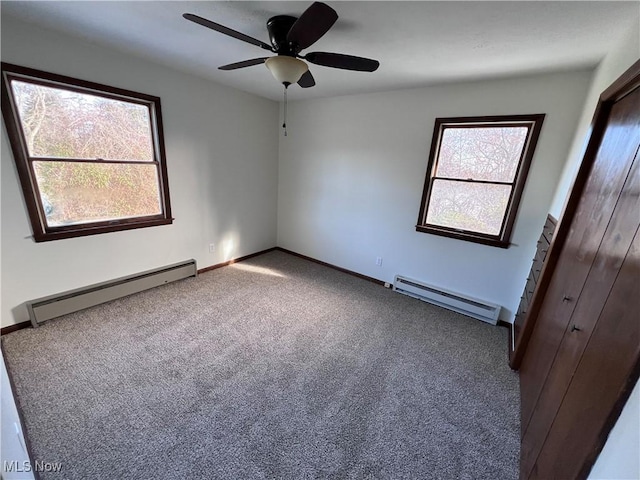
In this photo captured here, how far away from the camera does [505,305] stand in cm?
273

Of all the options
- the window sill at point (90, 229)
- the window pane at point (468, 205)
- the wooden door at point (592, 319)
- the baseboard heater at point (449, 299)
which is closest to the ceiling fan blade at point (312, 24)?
the wooden door at point (592, 319)

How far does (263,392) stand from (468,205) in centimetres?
263

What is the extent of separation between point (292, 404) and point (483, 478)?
1.10 metres

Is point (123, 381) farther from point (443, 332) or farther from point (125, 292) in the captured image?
point (443, 332)

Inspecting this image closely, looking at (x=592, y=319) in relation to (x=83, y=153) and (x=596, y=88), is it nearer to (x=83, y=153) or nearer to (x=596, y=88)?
(x=596, y=88)

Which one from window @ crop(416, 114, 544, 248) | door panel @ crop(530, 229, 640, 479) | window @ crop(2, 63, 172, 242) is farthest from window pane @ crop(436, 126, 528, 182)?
window @ crop(2, 63, 172, 242)

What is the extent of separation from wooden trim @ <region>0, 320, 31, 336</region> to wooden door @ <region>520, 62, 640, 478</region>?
12.1ft

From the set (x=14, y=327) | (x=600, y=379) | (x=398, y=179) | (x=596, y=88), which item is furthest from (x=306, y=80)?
(x=14, y=327)

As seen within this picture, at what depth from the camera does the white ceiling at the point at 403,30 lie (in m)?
1.41

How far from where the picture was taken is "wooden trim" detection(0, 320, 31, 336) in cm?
216

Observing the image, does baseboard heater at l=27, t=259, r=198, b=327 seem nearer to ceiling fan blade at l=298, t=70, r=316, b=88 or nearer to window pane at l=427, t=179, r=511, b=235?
ceiling fan blade at l=298, t=70, r=316, b=88

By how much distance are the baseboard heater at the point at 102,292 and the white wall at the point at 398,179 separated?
5.91 feet

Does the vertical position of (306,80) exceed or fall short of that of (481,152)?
it exceeds it

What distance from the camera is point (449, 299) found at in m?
2.96
